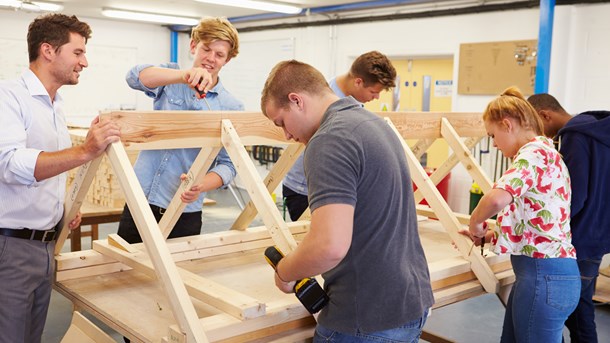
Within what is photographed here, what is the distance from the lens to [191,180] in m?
2.41

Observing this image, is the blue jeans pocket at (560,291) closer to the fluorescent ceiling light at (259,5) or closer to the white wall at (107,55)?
the fluorescent ceiling light at (259,5)

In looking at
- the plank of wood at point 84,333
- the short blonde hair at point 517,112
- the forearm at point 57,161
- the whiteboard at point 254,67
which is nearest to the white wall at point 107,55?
the whiteboard at point 254,67

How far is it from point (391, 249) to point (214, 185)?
3.81 ft

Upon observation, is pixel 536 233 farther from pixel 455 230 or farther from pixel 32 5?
pixel 32 5

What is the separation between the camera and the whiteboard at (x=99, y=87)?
10133mm

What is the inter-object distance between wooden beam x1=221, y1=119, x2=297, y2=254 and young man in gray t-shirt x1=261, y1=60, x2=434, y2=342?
356mm

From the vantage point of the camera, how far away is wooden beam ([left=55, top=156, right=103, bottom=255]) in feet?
7.00

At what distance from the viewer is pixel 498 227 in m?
2.33

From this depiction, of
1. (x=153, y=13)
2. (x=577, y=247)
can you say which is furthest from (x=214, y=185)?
(x=153, y=13)

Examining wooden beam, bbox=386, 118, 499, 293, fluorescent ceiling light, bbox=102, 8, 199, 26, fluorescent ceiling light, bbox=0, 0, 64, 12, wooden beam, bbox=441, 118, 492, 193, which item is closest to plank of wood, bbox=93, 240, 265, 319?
wooden beam, bbox=386, 118, 499, 293

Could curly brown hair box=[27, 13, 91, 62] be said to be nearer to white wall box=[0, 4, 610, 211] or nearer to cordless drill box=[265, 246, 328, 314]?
cordless drill box=[265, 246, 328, 314]

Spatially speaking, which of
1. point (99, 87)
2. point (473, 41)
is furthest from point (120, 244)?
point (99, 87)

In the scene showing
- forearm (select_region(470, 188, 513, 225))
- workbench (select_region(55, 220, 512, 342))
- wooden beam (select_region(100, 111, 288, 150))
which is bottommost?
workbench (select_region(55, 220, 512, 342))

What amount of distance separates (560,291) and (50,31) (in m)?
2.13
